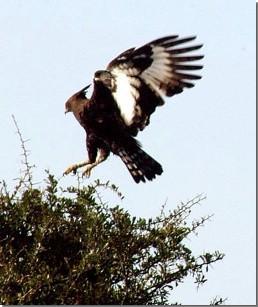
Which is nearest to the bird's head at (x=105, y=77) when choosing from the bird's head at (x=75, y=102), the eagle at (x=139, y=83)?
the eagle at (x=139, y=83)

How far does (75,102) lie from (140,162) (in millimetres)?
653

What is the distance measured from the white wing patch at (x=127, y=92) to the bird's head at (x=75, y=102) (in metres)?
0.54

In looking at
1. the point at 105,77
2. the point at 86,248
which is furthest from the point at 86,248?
the point at 105,77

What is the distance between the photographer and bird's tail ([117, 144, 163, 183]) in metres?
6.82

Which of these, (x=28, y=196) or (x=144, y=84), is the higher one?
(x=144, y=84)

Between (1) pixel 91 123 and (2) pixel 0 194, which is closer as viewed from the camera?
(2) pixel 0 194

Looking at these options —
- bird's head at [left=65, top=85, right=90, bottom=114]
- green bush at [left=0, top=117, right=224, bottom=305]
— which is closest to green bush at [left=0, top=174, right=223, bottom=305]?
green bush at [left=0, top=117, right=224, bottom=305]

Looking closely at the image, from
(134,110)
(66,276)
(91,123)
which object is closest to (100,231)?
(66,276)

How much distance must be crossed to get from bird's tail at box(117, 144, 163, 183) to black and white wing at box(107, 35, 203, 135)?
34 centimetres

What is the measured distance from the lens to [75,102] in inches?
280

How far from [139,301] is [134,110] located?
174 cm

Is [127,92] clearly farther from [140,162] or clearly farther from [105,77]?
→ [140,162]

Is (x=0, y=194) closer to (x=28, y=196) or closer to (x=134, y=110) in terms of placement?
(x=28, y=196)

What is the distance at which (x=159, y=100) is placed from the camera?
6.51 m
